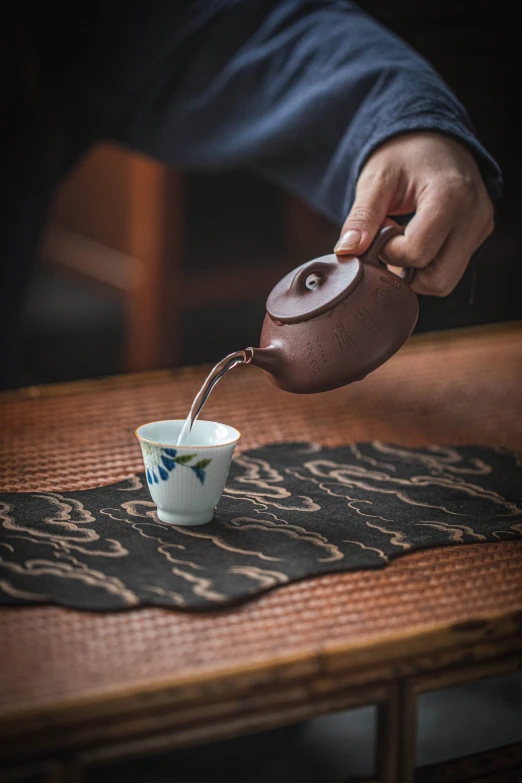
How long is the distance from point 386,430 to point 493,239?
2.05 meters

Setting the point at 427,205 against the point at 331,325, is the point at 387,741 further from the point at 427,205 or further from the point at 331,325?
the point at 427,205

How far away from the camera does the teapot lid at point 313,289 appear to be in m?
0.95

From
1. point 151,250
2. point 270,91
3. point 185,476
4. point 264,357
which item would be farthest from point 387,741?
point 151,250

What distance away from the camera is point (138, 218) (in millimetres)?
2713

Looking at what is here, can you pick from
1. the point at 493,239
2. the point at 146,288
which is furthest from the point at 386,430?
the point at 493,239

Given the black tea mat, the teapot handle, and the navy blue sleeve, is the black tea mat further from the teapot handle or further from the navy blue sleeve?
the navy blue sleeve

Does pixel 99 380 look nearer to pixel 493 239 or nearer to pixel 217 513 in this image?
pixel 217 513

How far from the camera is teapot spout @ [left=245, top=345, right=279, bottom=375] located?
958 mm

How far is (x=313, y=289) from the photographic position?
0.98 metres

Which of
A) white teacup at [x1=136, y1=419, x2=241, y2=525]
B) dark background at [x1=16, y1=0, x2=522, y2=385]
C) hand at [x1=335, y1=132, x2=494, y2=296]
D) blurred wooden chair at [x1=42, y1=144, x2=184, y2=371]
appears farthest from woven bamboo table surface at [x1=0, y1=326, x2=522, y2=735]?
dark background at [x1=16, y1=0, x2=522, y2=385]

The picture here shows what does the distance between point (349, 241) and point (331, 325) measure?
13 cm

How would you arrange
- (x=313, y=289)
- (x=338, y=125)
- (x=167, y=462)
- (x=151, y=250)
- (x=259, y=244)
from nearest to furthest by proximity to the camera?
1. (x=167, y=462)
2. (x=313, y=289)
3. (x=338, y=125)
4. (x=151, y=250)
5. (x=259, y=244)

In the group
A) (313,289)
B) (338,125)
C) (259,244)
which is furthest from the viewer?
(259,244)

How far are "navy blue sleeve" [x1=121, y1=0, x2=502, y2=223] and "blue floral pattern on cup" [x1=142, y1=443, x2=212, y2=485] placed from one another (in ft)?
1.87
